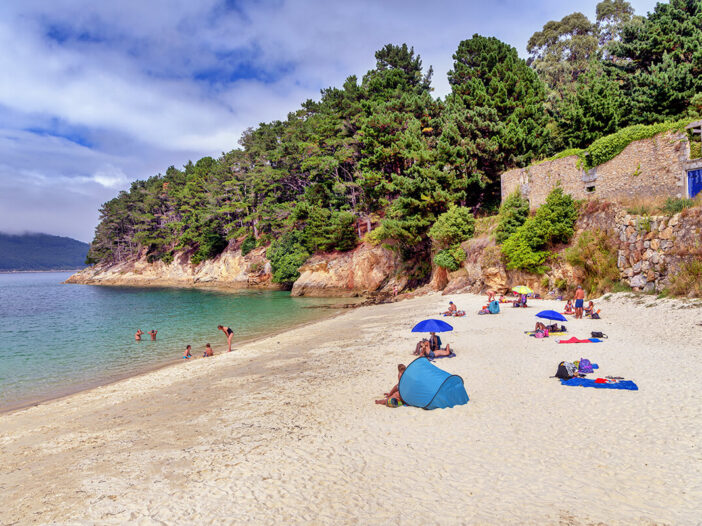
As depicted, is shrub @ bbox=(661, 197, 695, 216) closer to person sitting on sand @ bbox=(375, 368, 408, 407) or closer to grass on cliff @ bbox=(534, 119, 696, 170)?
grass on cliff @ bbox=(534, 119, 696, 170)

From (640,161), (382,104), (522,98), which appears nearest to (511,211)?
(640,161)

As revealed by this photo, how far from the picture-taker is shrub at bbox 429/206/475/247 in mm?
31750


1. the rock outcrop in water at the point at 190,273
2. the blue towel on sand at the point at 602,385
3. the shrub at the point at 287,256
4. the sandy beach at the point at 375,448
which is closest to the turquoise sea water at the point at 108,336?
the sandy beach at the point at 375,448

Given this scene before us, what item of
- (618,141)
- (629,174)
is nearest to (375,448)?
(629,174)

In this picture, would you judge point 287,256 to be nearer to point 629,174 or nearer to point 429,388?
point 629,174

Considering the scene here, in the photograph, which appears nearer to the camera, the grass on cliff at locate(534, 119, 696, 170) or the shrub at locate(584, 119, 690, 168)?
the grass on cliff at locate(534, 119, 696, 170)

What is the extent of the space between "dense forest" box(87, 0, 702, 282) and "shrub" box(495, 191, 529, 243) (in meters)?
4.29

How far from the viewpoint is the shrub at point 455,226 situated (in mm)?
31750

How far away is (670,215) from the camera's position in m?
18.0

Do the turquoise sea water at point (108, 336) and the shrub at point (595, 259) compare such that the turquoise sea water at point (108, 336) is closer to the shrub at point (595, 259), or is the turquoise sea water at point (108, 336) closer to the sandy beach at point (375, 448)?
the sandy beach at point (375, 448)

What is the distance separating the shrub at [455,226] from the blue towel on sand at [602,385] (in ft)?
75.8

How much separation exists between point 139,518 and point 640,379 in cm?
1106

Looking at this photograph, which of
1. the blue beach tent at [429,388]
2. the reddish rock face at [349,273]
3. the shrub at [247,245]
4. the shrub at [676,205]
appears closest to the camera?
the blue beach tent at [429,388]

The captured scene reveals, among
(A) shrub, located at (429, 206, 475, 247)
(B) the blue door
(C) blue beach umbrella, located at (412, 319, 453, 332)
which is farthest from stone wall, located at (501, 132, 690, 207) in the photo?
(C) blue beach umbrella, located at (412, 319, 453, 332)
